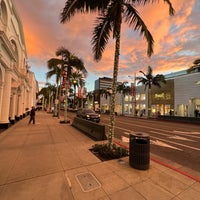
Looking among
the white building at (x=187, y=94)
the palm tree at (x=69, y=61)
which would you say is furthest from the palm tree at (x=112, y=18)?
the white building at (x=187, y=94)

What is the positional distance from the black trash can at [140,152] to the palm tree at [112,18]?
133cm

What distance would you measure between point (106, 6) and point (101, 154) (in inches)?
243

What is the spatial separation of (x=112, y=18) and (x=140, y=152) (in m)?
5.34

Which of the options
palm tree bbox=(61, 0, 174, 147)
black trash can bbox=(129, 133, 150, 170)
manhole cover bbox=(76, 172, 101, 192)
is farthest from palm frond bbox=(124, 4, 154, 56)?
manhole cover bbox=(76, 172, 101, 192)

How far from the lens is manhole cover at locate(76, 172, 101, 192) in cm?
329

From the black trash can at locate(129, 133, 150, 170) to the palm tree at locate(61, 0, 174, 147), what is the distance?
133 centimetres

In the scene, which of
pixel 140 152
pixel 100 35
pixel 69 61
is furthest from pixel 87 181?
pixel 69 61

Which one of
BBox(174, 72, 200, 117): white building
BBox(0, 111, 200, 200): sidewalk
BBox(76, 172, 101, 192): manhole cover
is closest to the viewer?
BBox(0, 111, 200, 200): sidewalk

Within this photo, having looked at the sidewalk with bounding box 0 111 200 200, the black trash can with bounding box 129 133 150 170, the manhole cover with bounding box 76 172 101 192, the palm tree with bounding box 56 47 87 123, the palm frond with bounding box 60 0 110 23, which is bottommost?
the manhole cover with bounding box 76 172 101 192

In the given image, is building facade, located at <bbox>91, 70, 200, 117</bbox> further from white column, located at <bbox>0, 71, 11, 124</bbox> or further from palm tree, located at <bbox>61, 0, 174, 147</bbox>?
white column, located at <bbox>0, 71, 11, 124</bbox>

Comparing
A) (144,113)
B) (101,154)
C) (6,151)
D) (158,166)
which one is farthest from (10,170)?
(144,113)

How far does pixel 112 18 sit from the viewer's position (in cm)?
573

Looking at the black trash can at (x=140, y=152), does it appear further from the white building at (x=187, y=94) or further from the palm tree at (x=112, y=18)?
the white building at (x=187, y=94)

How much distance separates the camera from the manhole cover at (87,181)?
3287 mm
